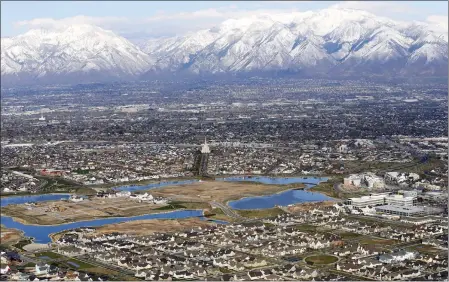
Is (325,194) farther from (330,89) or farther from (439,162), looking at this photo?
(330,89)

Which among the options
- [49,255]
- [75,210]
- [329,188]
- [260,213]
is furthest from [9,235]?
[329,188]

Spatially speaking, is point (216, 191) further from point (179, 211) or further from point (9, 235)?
point (9, 235)

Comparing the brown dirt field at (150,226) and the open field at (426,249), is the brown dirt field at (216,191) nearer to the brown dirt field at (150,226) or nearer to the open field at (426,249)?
the brown dirt field at (150,226)

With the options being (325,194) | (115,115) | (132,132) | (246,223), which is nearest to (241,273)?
(246,223)

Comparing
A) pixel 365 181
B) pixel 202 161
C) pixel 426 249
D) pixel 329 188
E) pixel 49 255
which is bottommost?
pixel 202 161

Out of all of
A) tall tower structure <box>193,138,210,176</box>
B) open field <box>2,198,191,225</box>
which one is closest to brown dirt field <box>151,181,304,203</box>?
open field <box>2,198,191,225</box>

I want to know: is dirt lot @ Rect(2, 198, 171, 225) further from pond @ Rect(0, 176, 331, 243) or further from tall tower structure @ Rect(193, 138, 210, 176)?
tall tower structure @ Rect(193, 138, 210, 176)
